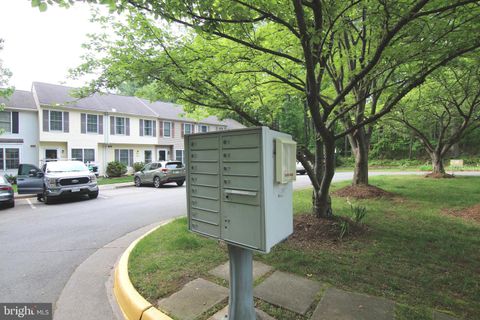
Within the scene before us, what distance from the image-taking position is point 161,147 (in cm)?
2647

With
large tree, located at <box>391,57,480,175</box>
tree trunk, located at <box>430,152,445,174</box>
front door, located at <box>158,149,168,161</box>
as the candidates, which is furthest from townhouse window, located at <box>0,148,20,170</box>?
tree trunk, located at <box>430,152,445,174</box>

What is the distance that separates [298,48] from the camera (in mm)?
4855

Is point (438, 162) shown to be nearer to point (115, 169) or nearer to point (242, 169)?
point (242, 169)

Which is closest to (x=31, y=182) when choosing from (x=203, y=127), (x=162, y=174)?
(x=162, y=174)

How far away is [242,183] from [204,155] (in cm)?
51

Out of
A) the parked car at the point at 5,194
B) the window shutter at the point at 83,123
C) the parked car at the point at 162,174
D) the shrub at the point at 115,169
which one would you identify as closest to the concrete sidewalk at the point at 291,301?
the parked car at the point at 5,194

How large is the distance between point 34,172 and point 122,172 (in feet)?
36.8

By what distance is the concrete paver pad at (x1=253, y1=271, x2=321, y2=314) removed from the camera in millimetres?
2838

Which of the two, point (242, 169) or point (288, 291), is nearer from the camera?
Answer: point (242, 169)

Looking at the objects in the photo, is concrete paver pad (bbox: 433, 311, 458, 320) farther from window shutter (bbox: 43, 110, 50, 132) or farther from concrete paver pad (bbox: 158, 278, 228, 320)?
window shutter (bbox: 43, 110, 50, 132)

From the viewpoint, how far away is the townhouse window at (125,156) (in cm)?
2308

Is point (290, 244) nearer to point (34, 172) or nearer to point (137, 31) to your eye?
point (137, 31)

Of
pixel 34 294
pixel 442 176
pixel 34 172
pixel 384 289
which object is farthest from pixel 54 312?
pixel 442 176

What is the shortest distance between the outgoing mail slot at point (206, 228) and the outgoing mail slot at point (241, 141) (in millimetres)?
689
